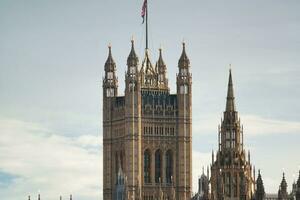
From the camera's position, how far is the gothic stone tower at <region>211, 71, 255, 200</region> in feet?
496

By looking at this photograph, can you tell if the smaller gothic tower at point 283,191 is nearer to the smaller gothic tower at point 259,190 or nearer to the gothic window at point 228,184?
the smaller gothic tower at point 259,190

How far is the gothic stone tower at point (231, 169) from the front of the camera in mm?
151125

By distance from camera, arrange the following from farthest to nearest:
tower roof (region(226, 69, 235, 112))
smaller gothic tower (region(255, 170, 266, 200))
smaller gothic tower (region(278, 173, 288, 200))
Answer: tower roof (region(226, 69, 235, 112))
smaller gothic tower (region(255, 170, 266, 200))
smaller gothic tower (region(278, 173, 288, 200))

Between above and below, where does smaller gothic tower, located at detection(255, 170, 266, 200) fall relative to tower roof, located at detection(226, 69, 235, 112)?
below

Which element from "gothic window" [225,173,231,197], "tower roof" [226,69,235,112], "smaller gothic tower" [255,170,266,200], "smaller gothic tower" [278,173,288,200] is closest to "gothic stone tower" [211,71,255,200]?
→ "gothic window" [225,173,231,197]

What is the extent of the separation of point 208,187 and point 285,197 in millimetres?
13775

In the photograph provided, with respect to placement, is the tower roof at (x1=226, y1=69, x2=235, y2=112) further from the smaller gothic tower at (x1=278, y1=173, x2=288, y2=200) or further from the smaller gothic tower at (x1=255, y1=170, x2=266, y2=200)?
the smaller gothic tower at (x1=278, y1=173, x2=288, y2=200)

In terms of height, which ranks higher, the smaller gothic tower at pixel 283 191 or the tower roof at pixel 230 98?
the tower roof at pixel 230 98

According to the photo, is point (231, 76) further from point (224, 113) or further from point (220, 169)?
point (220, 169)

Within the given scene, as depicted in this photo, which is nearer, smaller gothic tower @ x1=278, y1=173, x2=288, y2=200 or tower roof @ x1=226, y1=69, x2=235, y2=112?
smaller gothic tower @ x1=278, y1=173, x2=288, y2=200

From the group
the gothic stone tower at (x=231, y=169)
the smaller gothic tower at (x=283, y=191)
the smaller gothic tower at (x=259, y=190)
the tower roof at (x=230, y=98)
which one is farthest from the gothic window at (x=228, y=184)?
the tower roof at (x=230, y=98)

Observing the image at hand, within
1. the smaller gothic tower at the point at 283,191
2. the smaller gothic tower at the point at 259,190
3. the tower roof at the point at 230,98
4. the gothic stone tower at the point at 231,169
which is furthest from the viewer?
the tower roof at the point at 230,98

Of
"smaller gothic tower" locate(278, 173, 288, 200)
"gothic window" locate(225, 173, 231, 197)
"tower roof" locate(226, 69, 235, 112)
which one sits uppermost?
"tower roof" locate(226, 69, 235, 112)

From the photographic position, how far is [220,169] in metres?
152
